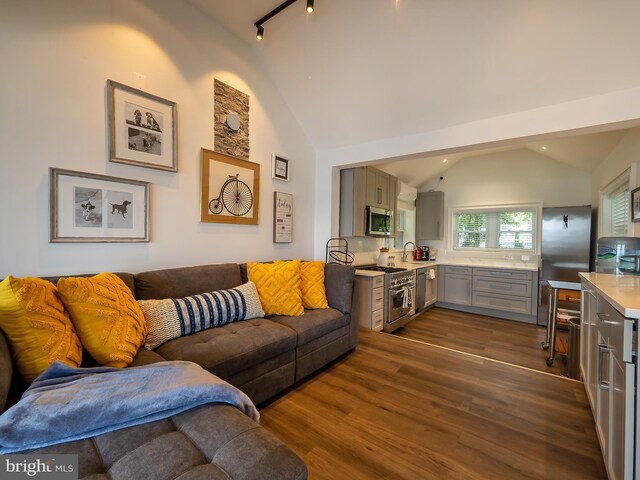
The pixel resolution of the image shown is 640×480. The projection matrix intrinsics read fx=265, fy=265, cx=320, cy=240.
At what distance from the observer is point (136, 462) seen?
75 centimetres

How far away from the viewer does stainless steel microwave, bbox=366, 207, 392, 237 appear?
392cm

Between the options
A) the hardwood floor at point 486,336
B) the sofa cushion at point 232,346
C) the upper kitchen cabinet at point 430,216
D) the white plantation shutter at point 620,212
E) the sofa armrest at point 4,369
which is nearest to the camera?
the sofa armrest at point 4,369

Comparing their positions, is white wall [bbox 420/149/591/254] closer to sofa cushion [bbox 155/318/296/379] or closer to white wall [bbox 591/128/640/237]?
white wall [bbox 591/128/640/237]

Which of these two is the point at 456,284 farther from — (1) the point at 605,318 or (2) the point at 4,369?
(2) the point at 4,369

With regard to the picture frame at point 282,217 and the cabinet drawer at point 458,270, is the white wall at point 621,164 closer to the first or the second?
the cabinet drawer at point 458,270

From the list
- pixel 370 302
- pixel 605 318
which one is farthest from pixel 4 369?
pixel 370 302

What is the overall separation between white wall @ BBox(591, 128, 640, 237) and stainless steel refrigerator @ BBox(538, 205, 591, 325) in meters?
0.39

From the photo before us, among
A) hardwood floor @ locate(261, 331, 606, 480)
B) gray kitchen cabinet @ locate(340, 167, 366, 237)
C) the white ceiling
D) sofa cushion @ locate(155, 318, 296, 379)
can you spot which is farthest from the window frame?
sofa cushion @ locate(155, 318, 296, 379)

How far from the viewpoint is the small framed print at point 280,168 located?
3.07 meters

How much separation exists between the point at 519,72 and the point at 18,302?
3.45 meters

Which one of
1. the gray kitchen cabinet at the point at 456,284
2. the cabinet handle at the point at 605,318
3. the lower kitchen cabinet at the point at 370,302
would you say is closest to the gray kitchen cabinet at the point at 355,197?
the lower kitchen cabinet at the point at 370,302

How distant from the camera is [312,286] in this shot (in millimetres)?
2566

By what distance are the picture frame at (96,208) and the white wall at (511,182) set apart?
214 inches

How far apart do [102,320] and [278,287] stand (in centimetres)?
123
